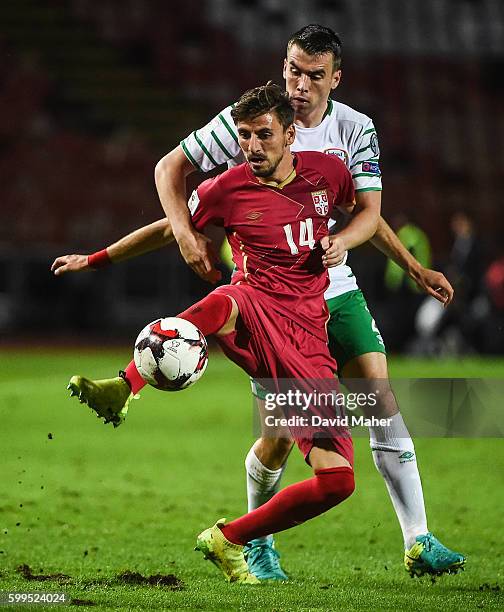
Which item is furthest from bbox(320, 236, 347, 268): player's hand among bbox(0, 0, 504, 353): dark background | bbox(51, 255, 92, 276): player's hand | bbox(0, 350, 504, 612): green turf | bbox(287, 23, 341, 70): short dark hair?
bbox(0, 0, 504, 353): dark background

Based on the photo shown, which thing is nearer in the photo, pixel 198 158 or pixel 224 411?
pixel 198 158

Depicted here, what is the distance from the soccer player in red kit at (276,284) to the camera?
13.4 feet

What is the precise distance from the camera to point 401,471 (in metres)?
4.69

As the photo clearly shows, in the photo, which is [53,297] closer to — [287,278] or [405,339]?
[405,339]

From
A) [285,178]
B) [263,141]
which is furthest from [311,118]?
Answer: [263,141]

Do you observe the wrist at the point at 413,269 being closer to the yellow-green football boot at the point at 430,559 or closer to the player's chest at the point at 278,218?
the player's chest at the point at 278,218

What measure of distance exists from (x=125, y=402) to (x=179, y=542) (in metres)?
1.64

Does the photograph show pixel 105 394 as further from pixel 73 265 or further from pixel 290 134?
pixel 290 134

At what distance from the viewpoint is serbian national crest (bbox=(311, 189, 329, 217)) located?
4348mm

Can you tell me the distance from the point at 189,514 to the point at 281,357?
2.23 meters

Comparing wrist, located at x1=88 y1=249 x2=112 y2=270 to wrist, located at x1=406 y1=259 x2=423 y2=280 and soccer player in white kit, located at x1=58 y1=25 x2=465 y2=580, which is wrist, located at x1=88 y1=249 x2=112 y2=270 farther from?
wrist, located at x1=406 y1=259 x2=423 y2=280

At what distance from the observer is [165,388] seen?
395 cm

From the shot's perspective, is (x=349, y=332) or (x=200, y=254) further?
(x=349, y=332)

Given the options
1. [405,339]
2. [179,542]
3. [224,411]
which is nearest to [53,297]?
[405,339]
